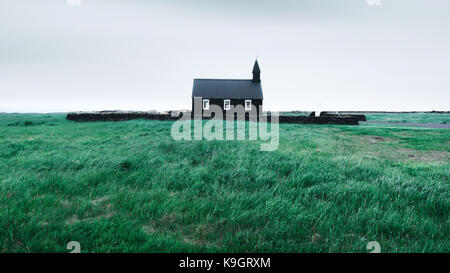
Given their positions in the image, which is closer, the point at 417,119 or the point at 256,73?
the point at 256,73

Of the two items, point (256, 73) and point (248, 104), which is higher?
point (256, 73)

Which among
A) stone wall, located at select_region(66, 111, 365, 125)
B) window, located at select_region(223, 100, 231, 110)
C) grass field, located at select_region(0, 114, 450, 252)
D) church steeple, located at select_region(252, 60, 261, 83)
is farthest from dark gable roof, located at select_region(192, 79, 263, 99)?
grass field, located at select_region(0, 114, 450, 252)

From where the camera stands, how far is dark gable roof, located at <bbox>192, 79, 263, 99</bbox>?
3164cm

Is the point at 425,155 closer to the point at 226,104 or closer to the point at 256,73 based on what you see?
the point at 226,104

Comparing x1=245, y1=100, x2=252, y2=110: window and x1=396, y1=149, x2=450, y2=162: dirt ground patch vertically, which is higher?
x1=245, y1=100, x2=252, y2=110: window

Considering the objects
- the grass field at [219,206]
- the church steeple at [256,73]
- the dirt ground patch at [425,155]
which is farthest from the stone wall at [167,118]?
the grass field at [219,206]

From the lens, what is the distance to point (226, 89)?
1273 inches

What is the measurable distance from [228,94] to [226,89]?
1.00m

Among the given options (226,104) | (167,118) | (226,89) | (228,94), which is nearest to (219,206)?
(167,118)

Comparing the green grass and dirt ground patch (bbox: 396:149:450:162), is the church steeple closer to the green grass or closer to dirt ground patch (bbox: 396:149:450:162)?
the green grass

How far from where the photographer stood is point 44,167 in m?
5.40
